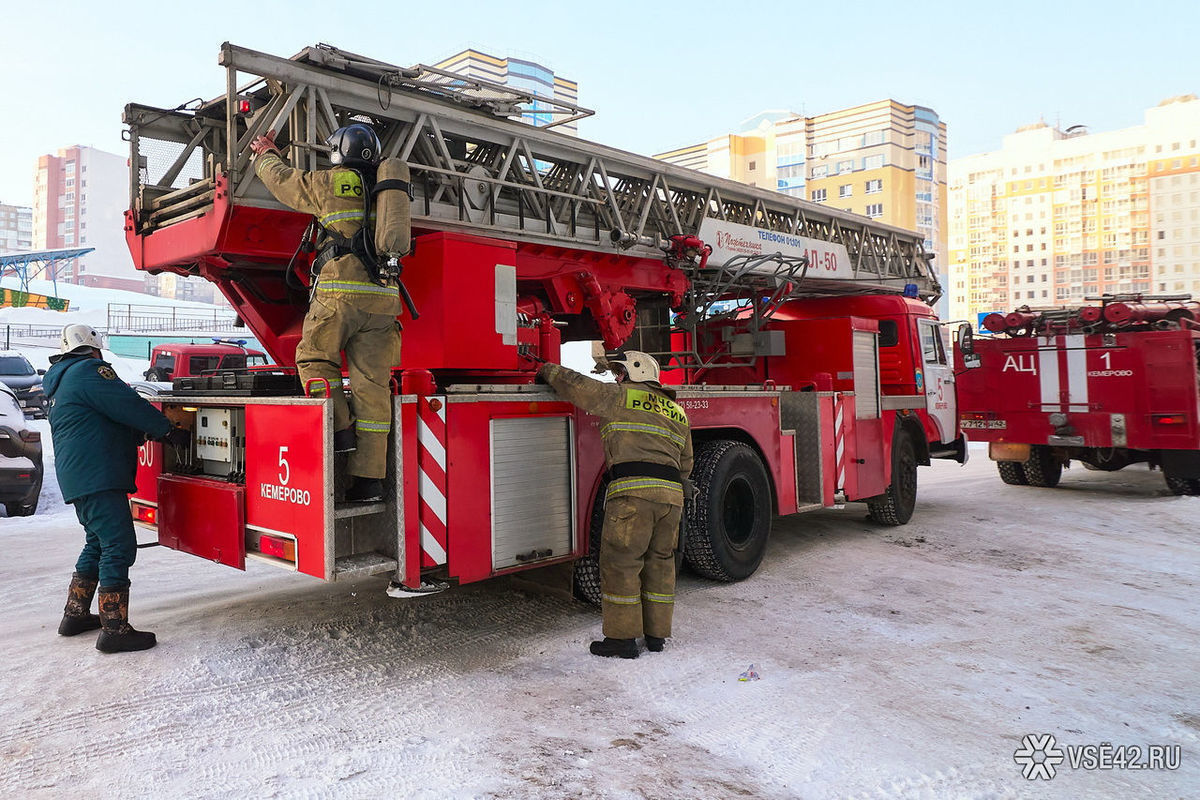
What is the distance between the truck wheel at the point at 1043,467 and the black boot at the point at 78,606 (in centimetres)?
1150

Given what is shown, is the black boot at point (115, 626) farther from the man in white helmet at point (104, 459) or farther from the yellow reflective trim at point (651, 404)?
the yellow reflective trim at point (651, 404)

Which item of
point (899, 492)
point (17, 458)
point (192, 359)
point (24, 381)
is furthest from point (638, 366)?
point (24, 381)

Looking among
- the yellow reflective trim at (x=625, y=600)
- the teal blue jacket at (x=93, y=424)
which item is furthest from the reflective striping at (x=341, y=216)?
the yellow reflective trim at (x=625, y=600)

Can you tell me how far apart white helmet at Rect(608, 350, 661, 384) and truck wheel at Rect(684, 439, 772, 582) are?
137cm

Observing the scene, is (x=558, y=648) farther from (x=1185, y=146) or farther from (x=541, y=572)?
(x=1185, y=146)

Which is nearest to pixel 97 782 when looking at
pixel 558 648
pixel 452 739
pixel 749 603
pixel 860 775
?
pixel 452 739

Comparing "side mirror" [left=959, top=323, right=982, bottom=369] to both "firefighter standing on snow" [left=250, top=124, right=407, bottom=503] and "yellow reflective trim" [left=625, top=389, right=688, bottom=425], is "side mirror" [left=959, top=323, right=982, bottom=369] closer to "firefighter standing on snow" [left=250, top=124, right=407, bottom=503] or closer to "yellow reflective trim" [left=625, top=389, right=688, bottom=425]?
"yellow reflective trim" [left=625, top=389, right=688, bottom=425]

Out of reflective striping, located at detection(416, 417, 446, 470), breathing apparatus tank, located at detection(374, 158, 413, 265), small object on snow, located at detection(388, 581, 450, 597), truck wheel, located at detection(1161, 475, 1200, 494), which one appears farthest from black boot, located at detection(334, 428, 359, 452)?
truck wheel, located at detection(1161, 475, 1200, 494)

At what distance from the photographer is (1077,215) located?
281 ft

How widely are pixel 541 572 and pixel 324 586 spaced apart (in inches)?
61.1

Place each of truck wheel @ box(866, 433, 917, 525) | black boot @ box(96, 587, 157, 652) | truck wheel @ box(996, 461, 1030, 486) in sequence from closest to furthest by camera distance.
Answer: black boot @ box(96, 587, 157, 652) < truck wheel @ box(866, 433, 917, 525) < truck wheel @ box(996, 461, 1030, 486)

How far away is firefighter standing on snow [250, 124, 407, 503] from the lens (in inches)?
158

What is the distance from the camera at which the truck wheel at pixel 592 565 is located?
5.07 m

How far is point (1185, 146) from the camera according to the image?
263 ft
